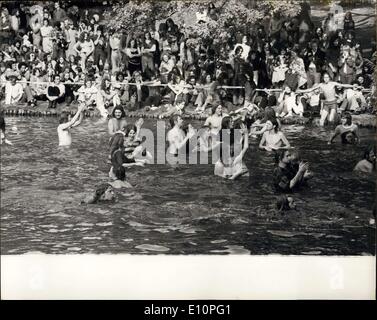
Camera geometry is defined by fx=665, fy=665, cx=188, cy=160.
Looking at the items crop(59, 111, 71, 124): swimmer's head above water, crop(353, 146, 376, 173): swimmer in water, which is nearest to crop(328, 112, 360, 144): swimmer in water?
crop(353, 146, 376, 173): swimmer in water

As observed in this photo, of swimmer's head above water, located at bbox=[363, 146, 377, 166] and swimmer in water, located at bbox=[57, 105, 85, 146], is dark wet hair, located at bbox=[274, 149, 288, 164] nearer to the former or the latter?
swimmer's head above water, located at bbox=[363, 146, 377, 166]

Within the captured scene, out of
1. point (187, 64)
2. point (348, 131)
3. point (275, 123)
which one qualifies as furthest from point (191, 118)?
point (348, 131)

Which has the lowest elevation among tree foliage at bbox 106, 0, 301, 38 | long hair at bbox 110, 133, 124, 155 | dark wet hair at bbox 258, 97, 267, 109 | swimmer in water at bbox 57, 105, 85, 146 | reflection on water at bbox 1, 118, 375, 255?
reflection on water at bbox 1, 118, 375, 255

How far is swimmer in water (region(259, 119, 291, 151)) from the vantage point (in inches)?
376

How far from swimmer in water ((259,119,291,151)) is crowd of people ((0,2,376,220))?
0.01 m

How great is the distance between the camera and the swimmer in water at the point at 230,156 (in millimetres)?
9492

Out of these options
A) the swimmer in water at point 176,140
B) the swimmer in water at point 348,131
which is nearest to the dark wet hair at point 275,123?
the swimmer in water at point 348,131

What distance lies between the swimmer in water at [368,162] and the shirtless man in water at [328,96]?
0.70 metres

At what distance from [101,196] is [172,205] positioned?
1.02m

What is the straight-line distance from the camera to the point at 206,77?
9680mm

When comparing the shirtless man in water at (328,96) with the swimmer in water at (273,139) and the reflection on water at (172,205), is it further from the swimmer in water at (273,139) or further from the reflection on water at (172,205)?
the swimmer in water at (273,139)
